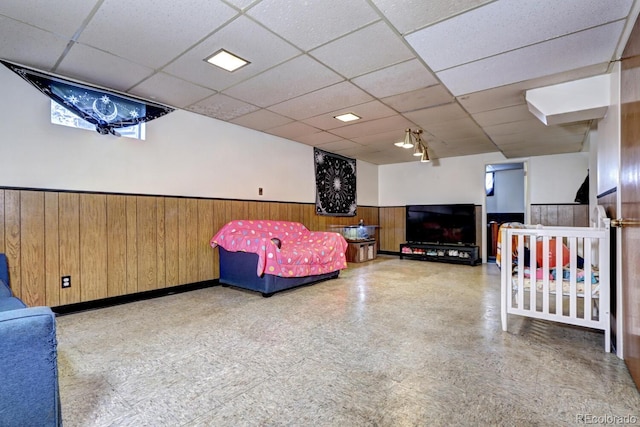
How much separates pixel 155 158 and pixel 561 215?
6.80m

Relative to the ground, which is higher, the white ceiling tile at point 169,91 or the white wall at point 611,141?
the white ceiling tile at point 169,91

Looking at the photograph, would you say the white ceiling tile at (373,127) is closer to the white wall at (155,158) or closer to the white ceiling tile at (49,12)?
the white wall at (155,158)

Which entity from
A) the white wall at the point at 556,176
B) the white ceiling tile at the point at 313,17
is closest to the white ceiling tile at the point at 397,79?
the white ceiling tile at the point at 313,17

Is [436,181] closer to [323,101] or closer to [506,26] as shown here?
[323,101]

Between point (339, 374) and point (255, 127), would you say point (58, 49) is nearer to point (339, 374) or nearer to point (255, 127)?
point (255, 127)

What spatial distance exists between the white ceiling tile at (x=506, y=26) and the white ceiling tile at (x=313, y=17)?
1.56ft

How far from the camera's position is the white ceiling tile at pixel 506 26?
1916 millimetres

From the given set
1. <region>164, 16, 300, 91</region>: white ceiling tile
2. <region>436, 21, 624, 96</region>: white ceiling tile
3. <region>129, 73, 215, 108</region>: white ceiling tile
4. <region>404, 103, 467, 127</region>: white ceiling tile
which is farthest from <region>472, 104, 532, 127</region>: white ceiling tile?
<region>129, 73, 215, 108</region>: white ceiling tile

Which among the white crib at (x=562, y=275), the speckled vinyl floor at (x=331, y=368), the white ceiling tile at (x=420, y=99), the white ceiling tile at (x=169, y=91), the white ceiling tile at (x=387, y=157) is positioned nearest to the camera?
the speckled vinyl floor at (x=331, y=368)

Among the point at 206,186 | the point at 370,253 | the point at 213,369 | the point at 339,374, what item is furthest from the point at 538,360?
the point at 370,253

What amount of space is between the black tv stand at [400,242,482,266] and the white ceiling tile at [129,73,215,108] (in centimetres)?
515

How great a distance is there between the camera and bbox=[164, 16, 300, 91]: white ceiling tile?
226cm

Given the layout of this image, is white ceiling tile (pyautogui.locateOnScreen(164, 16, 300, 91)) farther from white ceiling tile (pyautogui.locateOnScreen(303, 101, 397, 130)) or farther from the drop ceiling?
white ceiling tile (pyautogui.locateOnScreen(303, 101, 397, 130))

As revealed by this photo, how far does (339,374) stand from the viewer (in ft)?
6.08
